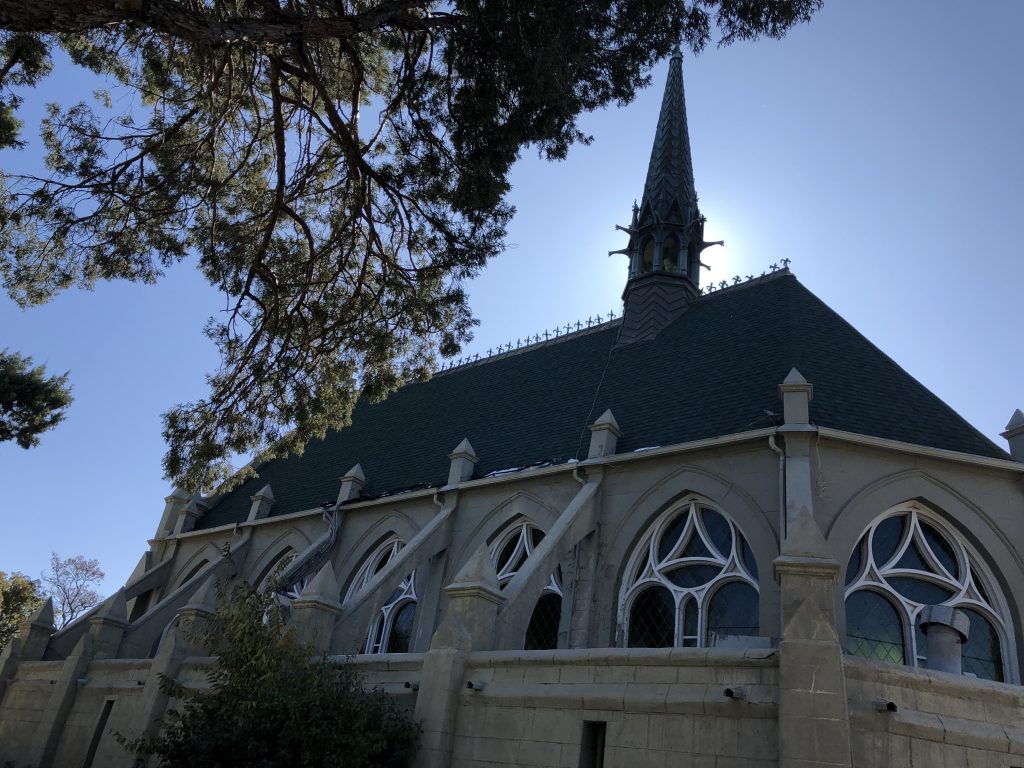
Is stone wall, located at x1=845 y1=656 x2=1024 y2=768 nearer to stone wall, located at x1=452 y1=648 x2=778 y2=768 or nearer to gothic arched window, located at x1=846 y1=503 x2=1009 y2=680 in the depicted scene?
stone wall, located at x1=452 y1=648 x2=778 y2=768

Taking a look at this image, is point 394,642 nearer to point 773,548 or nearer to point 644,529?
point 644,529

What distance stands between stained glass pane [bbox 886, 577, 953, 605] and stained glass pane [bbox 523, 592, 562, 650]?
5.48 meters

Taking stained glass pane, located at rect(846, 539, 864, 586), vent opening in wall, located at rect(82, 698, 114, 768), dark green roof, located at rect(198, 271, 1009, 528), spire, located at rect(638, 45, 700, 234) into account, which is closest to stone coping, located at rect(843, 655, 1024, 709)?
stained glass pane, located at rect(846, 539, 864, 586)

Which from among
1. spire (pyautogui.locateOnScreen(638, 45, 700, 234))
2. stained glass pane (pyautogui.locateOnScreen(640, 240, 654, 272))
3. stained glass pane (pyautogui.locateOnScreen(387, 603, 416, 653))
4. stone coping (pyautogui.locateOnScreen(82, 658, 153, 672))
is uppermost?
spire (pyautogui.locateOnScreen(638, 45, 700, 234))

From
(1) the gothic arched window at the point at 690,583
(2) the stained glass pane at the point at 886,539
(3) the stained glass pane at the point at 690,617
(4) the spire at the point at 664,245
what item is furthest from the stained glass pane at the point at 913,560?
(4) the spire at the point at 664,245

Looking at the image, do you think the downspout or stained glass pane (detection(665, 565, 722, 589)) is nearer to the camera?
the downspout

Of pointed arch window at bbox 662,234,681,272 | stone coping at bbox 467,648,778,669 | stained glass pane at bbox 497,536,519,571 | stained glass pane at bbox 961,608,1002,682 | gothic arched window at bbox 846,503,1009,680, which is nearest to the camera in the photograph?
stone coping at bbox 467,648,778,669

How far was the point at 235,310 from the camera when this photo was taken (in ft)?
45.9

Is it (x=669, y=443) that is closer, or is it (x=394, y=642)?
(x=669, y=443)

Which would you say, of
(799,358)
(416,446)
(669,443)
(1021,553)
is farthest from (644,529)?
(416,446)

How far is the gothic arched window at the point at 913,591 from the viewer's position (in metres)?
11.9

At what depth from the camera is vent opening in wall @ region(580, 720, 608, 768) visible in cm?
973

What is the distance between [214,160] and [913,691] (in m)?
12.2

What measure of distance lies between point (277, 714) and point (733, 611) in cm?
676
